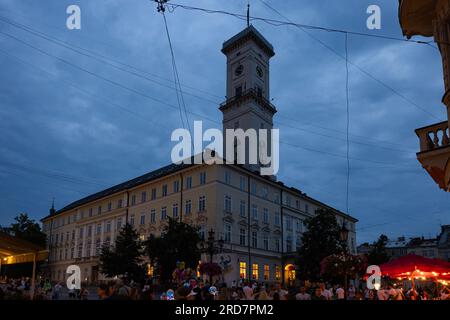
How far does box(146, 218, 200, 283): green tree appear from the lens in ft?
128

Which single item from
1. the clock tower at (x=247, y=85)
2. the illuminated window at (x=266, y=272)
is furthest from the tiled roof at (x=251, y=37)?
the illuminated window at (x=266, y=272)

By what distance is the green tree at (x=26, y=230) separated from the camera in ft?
257

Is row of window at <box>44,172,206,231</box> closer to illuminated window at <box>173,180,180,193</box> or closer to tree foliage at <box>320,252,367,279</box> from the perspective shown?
illuminated window at <box>173,180,180,193</box>

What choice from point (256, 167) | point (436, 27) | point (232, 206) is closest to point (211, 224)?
point (232, 206)

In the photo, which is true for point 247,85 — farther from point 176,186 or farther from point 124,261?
point 124,261

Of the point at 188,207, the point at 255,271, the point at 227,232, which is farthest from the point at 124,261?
the point at 255,271

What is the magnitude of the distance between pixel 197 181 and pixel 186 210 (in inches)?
149

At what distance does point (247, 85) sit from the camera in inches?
2418

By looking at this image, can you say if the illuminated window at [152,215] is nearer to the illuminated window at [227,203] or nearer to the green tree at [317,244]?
the illuminated window at [227,203]

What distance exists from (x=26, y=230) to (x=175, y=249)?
52351mm

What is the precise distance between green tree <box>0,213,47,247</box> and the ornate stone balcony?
253ft

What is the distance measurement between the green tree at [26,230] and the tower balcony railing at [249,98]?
4304 centimetres

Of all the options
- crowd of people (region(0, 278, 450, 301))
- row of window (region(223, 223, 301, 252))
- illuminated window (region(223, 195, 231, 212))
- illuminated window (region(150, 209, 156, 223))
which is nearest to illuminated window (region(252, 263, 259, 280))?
row of window (region(223, 223, 301, 252))
